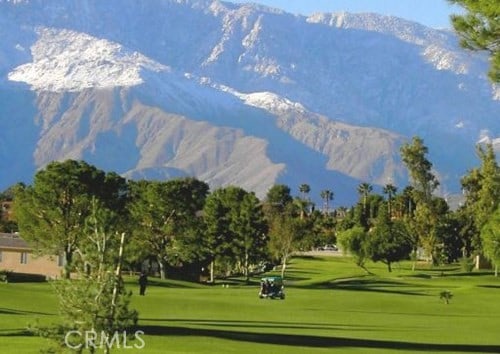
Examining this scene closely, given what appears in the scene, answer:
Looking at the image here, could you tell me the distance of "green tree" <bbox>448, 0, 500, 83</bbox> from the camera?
2480cm

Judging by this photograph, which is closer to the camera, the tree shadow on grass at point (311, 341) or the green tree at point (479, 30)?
the green tree at point (479, 30)

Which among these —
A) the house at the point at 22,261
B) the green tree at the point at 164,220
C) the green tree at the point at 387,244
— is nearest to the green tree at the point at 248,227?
the green tree at the point at 164,220

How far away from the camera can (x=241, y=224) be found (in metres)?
112

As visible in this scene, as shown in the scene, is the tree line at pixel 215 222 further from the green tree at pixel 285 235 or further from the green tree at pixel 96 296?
the green tree at pixel 96 296

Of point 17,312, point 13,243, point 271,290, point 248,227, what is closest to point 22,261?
point 13,243

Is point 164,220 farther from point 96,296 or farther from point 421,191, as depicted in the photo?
point 96,296

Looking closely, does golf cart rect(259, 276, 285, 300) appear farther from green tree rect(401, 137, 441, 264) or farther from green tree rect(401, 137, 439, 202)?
green tree rect(401, 137, 439, 202)

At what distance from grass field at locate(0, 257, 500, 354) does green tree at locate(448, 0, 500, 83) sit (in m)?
15.4

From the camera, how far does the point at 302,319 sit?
5812 centimetres

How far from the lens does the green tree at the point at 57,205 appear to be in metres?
98.5

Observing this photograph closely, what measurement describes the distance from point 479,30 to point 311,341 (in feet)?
67.5

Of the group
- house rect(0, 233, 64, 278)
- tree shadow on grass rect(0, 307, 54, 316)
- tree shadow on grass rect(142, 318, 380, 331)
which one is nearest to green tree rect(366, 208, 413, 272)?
house rect(0, 233, 64, 278)

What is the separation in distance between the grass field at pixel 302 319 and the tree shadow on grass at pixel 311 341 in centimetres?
4

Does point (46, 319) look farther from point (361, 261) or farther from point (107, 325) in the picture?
point (361, 261)
